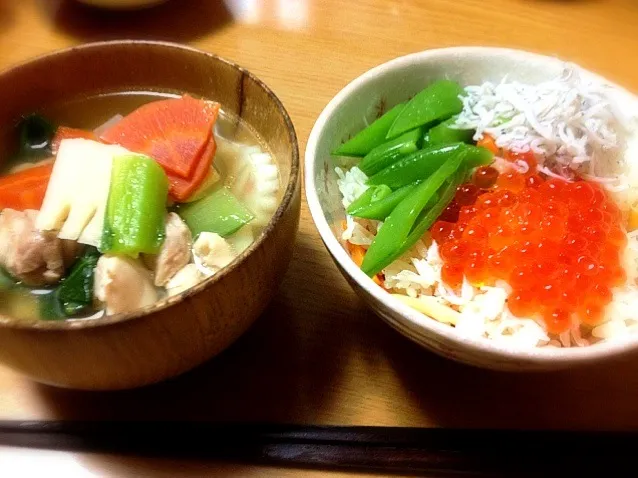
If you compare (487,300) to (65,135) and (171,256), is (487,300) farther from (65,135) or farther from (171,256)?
(65,135)

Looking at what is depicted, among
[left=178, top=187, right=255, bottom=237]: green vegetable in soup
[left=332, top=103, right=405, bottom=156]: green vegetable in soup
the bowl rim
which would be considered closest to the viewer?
the bowl rim

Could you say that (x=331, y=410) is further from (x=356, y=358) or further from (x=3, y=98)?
(x=3, y=98)

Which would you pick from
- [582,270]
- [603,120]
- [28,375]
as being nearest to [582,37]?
[603,120]

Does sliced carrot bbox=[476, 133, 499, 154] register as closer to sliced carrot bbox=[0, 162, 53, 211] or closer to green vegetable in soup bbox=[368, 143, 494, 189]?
green vegetable in soup bbox=[368, 143, 494, 189]

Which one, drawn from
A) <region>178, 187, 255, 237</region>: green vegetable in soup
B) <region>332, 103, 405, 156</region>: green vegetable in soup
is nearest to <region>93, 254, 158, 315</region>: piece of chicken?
<region>178, 187, 255, 237</region>: green vegetable in soup

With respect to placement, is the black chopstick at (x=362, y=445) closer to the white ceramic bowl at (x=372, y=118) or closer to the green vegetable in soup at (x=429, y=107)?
the white ceramic bowl at (x=372, y=118)

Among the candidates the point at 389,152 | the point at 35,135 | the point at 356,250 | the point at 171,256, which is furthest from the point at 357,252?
the point at 35,135
